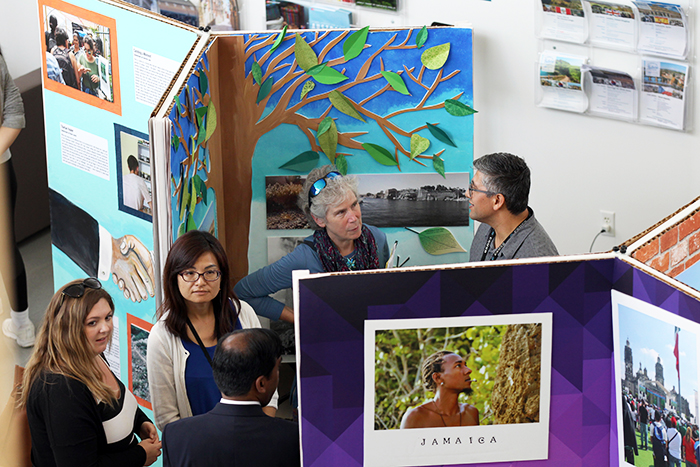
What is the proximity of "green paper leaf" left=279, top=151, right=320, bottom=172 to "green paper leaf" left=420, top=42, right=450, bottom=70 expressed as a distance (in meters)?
0.54

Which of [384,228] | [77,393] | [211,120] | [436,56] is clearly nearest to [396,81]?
[436,56]

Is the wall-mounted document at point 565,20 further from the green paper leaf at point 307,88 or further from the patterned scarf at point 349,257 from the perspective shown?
the patterned scarf at point 349,257

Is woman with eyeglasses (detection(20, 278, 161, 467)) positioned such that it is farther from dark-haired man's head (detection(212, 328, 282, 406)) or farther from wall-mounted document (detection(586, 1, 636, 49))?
wall-mounted document (detection(586, 1, 636, 49))

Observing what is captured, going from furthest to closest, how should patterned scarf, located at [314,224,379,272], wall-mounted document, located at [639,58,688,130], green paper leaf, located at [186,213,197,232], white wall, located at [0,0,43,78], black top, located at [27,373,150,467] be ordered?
white wall, located at [0,0,43,78]
wall-mounted document, located at [639,58,688,130]
patterned scarf, located at [314,224,379,272]
green paper leaf, located at [186,213,197,232]
black top, located at [27,373,150,467]

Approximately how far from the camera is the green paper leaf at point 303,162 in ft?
9.37

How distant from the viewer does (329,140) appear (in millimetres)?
2840

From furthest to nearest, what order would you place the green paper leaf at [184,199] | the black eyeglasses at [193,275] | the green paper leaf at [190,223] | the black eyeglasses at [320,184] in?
the black eyeglasses at [320,184] < the green paper leaf at [190,223] < the green paper leaf at [184,199] < the black eyeglasses at [193,275]

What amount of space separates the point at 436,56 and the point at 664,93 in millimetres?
1115

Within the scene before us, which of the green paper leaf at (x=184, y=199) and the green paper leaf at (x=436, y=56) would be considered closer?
the green paper leaf at (x=184, y=199)

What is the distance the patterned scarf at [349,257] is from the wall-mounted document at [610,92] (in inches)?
54.3

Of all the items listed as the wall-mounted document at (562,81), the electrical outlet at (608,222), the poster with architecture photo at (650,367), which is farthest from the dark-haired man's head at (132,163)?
the electrical outlet at (608,222)

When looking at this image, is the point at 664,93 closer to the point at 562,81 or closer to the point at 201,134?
the point at 562,81

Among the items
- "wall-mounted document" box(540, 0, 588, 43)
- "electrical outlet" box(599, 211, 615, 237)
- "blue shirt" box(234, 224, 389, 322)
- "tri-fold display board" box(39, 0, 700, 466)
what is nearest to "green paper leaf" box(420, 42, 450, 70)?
"tri-fold display board" box(39, 0, 700, 466)

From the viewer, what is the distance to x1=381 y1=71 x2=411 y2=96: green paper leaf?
2.77 meters
